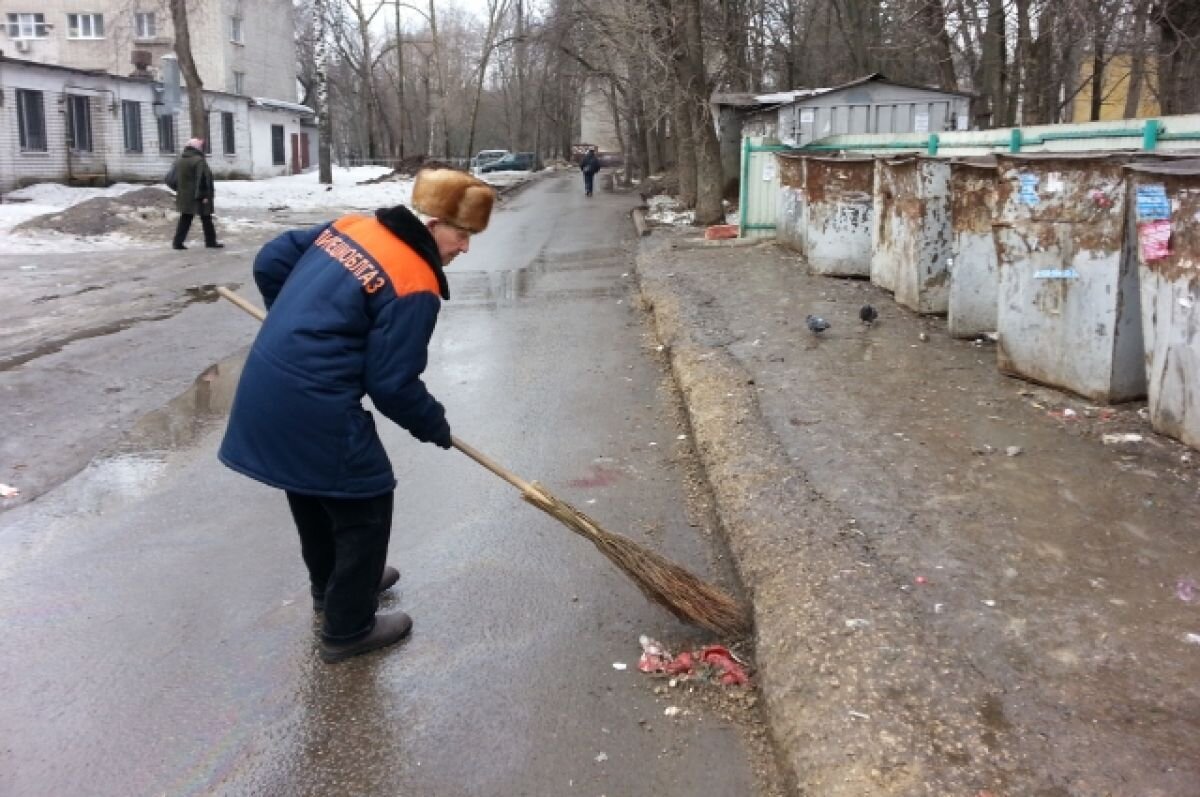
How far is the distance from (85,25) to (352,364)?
4735 cm

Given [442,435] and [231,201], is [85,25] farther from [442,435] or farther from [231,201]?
[442,435]

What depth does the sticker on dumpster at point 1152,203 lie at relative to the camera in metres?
4.61

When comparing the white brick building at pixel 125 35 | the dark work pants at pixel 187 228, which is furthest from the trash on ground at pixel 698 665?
the white brick building at pixel 125 35

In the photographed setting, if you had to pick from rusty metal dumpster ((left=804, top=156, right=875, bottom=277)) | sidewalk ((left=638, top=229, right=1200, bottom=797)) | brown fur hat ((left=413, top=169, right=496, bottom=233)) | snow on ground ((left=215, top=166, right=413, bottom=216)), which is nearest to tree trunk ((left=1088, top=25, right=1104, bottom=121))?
rusty metal dumpster ((left=804, top=156, right=875, bottom=277))

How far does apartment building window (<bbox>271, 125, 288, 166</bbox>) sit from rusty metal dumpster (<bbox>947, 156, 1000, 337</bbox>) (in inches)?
1546

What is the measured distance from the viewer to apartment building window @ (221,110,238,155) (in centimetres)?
3738

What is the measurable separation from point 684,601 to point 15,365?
6385 millimetres

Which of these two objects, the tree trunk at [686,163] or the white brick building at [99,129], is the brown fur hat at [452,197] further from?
the white brick building at [99,129]

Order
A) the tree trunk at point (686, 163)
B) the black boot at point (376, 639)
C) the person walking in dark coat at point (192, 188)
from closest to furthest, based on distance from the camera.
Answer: the black boot at point (376, 639) < the person walking in dark coat at point (192, 188) < the tree trunk at point (686, 163)

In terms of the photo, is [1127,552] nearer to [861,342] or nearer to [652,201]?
[861,342]

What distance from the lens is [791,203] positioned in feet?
43.5

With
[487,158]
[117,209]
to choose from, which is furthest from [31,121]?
[487,158]

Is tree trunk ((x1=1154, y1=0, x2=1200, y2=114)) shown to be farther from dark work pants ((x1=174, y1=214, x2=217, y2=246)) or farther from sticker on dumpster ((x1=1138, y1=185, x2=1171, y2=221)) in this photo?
dark work pants ((x1=174, y1=214, x2=217, y2=246))

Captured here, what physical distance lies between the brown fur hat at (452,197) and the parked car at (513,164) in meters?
53.2
